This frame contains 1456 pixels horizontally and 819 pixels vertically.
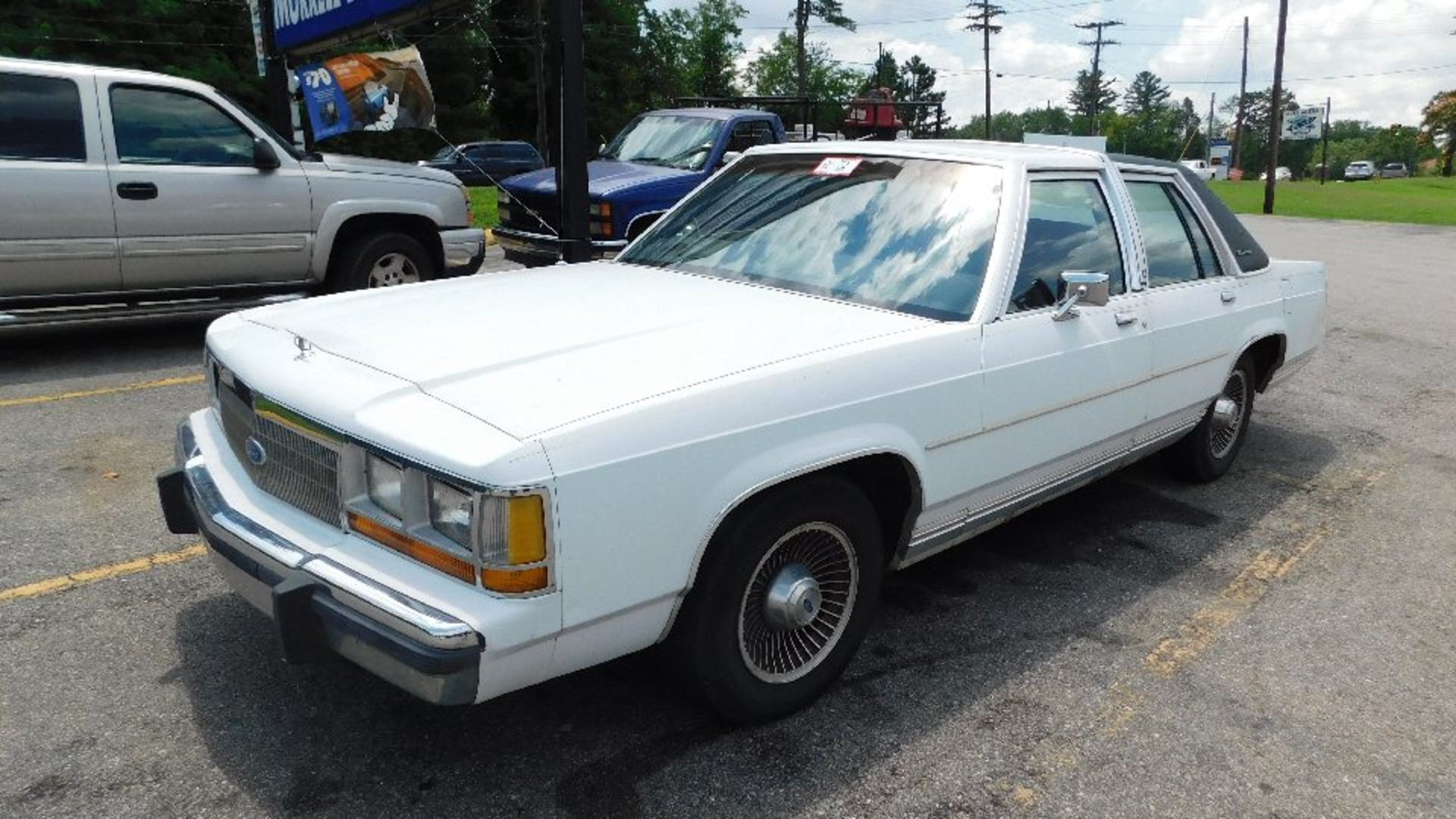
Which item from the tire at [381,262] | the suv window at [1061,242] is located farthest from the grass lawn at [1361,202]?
the suv window at [1061,242]

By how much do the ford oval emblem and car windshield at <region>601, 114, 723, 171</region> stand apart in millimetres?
8129

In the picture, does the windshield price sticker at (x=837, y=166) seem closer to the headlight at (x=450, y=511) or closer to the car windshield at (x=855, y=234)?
the car windshield at (x=855, y=234)

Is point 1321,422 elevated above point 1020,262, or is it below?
below

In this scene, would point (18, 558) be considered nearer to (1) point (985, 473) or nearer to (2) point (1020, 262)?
(1) point (985, 473)

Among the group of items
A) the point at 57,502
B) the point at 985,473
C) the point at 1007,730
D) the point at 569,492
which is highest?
the point at 569,492

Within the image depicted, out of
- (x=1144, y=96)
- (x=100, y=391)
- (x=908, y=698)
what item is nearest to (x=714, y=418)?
(x=908, y=698)

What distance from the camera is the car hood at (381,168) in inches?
314

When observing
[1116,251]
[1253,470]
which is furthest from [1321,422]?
[1116,251]

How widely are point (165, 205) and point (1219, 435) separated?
6.62 metres

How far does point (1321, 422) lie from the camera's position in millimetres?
6488

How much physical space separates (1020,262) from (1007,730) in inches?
59.4

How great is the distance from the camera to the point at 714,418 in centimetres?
255

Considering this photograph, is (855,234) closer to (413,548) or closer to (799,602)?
(799,602)

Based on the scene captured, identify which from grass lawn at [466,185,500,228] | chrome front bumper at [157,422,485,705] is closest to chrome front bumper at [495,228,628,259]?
grass lawn at [466,185,500,228]
